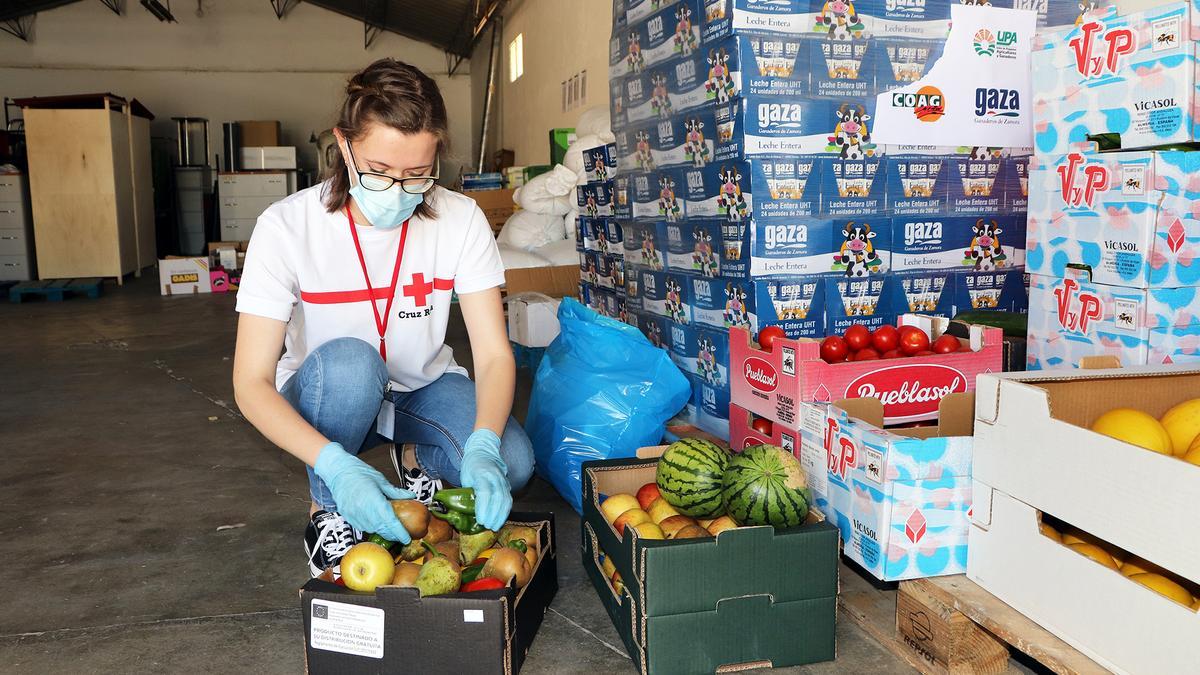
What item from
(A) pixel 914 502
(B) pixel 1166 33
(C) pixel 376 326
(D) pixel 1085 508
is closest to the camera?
(D) pixel 1085 508

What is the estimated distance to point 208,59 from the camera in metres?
15.4

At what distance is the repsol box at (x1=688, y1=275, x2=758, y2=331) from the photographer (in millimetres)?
2432

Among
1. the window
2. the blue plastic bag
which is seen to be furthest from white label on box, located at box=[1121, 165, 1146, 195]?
the window

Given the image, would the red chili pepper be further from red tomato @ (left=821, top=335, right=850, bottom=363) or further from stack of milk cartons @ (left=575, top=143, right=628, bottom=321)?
stack of milk cartons @ (left=575, top=143, right=628, bottom=321)

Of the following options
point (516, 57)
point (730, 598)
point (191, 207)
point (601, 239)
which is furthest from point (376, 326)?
point (191, 207)

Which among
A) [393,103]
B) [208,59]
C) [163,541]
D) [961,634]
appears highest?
[208,59]

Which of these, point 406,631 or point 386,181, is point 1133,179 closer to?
point 386,181

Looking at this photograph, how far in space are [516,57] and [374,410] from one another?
10.2 meters

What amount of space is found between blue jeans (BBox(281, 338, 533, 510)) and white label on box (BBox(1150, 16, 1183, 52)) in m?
1.61

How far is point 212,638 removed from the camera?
184 centimetres

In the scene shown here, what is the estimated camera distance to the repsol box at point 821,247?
238 cm

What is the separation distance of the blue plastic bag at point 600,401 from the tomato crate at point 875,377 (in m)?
0.40

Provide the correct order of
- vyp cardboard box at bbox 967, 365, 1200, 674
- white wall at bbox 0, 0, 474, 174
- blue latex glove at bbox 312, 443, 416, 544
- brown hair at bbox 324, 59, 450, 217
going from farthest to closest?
1. white wall at bbox 0, 0, 474, 174
2. brown hair at bbox 324, 59, 450, 217
3. blue latex glove at bbox 312, 443, 416, 544
4. vyp cardboard box at bbox 967, 365, 1200, 674

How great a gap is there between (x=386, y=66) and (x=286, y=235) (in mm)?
412
